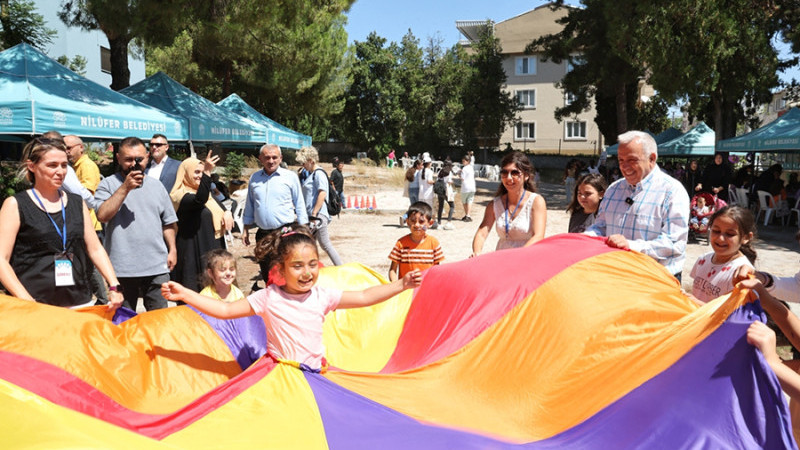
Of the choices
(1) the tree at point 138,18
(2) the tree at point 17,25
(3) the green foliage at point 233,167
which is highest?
(2) the tree at point 17,25

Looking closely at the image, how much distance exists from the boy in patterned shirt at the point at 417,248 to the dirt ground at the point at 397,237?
388cm

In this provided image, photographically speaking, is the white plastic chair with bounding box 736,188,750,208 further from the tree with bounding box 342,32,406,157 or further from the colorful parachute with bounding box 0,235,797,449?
the tree with bounding box 342,32,406,157

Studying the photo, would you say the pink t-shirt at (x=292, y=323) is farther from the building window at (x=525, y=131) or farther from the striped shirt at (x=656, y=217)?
the building window at (x=525, y=131)

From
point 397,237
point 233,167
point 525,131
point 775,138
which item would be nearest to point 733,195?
point 775,138

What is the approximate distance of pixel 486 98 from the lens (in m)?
43.3

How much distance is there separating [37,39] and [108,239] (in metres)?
21.0

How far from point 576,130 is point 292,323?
164 ft

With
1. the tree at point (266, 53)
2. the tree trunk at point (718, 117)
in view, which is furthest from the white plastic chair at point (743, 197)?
the tree at point (266, 53)

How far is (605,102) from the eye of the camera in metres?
33.9

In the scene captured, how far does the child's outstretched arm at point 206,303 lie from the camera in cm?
337

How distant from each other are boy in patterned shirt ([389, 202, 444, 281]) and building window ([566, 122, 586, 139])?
47144mm

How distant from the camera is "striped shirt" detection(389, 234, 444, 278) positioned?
Answer: 5316 millimetres

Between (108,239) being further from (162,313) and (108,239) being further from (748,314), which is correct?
(748,314)

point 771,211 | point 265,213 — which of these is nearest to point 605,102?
point 771,211
